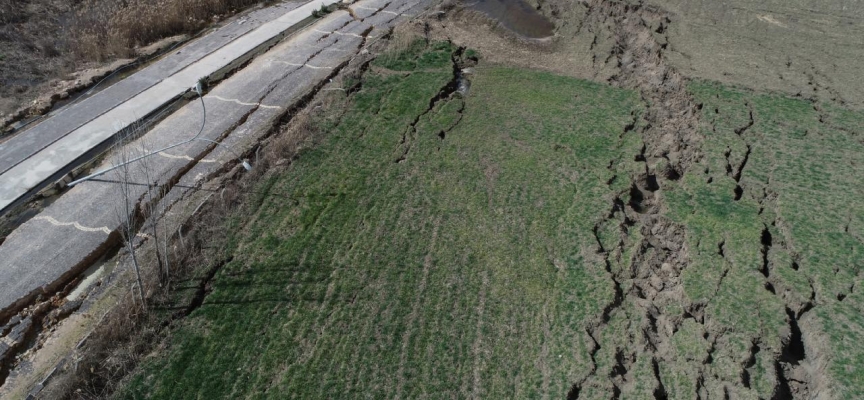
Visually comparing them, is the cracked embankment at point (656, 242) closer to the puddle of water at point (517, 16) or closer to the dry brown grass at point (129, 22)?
the puddle of water at point (517, 16)

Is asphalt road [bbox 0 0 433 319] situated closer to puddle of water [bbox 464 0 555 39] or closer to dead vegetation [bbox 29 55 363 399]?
dead vegetation [bbox 29 55 363 399]

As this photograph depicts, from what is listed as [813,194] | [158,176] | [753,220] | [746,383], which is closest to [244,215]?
[158,176]

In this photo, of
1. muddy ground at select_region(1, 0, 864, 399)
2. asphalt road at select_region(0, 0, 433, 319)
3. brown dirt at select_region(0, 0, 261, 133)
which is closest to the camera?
muddy ground at select_region(1, 0, 864, 399)

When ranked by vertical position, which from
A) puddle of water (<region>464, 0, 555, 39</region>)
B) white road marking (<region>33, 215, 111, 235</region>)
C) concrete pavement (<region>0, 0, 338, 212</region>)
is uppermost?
puddle of water (<region>464, 0, 555, 39</region>)

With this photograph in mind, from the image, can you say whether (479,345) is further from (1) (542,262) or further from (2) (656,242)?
(2) (656,242)

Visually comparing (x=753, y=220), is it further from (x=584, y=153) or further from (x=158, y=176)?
(x=158, y=176)

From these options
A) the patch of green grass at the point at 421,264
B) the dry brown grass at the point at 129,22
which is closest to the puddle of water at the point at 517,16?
the patch of green grass at the point at 421,264

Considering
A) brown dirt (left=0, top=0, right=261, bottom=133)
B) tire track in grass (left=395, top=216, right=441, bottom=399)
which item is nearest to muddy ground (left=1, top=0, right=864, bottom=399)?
tire track in grass (left=395, top=216, right=441, bottom=399)
